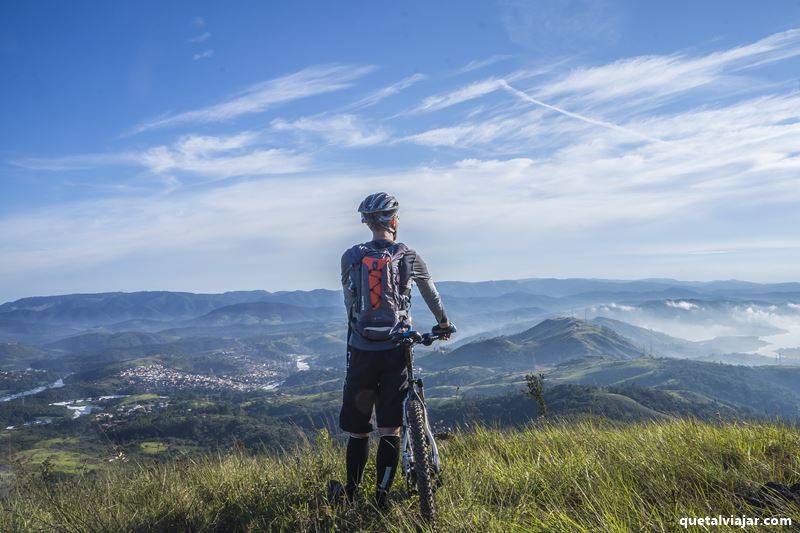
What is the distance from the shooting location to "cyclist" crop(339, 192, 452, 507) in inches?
190

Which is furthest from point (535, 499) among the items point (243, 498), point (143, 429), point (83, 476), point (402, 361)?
point (143, 429)

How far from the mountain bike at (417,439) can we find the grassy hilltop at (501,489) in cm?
18

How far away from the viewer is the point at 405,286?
197 inches

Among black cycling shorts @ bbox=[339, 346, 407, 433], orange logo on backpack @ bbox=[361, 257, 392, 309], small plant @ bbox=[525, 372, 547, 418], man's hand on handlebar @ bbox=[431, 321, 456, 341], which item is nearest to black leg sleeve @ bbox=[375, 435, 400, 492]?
black cycling shorts @ bbox=[339, 346, 407, 433]

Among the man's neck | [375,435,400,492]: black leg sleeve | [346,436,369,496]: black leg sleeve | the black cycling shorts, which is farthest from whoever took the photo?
the man's neck

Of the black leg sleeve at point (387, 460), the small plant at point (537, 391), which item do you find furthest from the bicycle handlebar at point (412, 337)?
the small plant at point (537, 391)

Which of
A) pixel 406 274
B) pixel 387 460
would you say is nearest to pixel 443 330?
pixel 406 274

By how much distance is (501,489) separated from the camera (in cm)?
447

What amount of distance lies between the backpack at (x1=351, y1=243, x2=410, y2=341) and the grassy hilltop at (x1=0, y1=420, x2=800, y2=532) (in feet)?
5.41

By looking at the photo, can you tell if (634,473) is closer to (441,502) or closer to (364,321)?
(441,502)

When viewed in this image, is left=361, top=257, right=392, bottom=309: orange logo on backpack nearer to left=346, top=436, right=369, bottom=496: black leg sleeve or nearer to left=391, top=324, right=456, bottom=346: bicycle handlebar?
left=391, top=324, right=456, bottom=346: bicycle handlebar

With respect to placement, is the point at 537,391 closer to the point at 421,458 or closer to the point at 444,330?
the point at 444,330

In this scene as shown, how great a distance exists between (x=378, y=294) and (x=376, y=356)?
2.08ft

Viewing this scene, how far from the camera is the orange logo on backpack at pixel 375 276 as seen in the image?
192 inches
